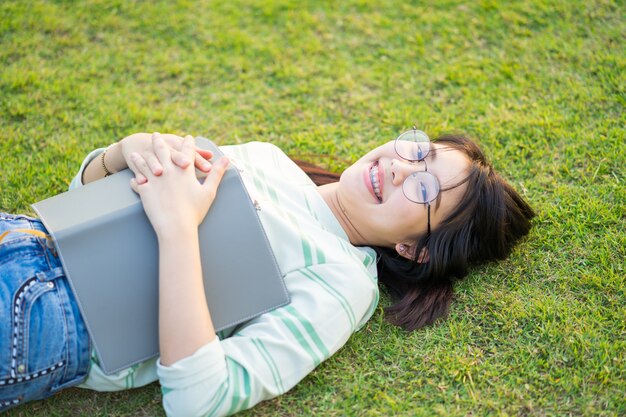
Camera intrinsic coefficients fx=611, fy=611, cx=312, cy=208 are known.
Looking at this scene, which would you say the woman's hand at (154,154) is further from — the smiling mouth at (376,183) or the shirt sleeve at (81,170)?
the smiling mouth at (376,183)

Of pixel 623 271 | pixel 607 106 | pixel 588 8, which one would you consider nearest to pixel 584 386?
pixel 623 271

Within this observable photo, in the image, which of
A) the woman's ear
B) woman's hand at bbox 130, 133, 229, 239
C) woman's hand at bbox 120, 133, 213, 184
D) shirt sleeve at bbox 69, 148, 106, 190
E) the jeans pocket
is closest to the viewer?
the jeans pocket

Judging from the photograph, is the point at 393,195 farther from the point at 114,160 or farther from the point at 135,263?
the point at 114,160

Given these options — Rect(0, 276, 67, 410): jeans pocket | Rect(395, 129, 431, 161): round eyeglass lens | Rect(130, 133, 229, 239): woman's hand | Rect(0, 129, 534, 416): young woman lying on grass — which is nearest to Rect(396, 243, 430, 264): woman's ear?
Rect(0, 129, 534, 416): young woman lying on grass

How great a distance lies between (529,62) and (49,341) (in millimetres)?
3197

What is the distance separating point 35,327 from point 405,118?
2298 mm

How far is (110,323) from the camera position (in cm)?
210

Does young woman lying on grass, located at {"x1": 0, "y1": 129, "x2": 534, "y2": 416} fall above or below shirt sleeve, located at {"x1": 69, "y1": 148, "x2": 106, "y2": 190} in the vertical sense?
below

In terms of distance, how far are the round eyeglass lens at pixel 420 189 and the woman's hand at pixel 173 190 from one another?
2.35ft

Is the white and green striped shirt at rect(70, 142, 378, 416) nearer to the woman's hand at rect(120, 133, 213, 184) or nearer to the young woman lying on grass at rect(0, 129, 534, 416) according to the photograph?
the young woman lying on grass at rect(0, 129, 534, 416)

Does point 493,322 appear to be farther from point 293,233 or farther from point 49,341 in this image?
point 49,341

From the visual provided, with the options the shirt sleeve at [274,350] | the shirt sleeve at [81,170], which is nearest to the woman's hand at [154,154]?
the shirt sleeve at [81,170]

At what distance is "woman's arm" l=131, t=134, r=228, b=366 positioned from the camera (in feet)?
6.70

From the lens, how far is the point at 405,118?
3553mm
